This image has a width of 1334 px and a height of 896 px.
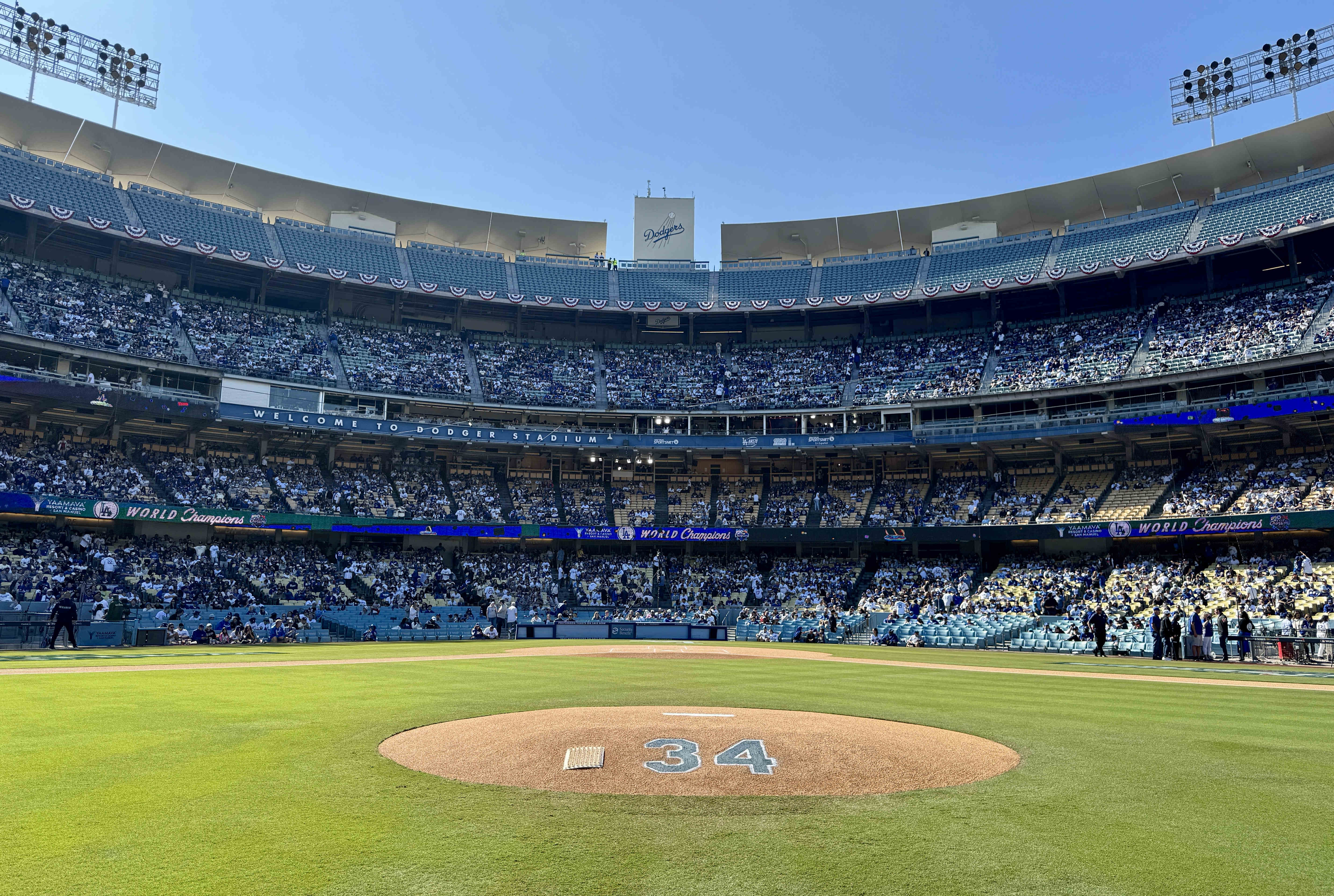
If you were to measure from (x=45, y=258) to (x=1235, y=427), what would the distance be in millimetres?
71450

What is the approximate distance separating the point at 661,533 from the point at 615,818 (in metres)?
48.5

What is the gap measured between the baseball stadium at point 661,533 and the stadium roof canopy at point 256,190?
0.31 metres

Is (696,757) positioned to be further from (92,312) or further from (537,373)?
(537,373)

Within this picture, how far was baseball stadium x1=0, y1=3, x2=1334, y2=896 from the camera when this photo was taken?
23.1ft

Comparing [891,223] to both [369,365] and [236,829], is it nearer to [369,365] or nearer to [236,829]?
[369,365]

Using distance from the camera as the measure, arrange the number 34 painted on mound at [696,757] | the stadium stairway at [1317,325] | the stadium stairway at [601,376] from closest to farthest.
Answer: the number 34 painted on mound at [696,757]
the stadium stairway at [1317,325]
the stadium stairway at [601,376]

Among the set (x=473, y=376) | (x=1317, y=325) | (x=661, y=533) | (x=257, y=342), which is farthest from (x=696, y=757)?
(x=257, y=342)

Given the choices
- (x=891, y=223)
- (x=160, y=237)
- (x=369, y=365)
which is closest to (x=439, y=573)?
(x=369, y=365)

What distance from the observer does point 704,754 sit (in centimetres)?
1023

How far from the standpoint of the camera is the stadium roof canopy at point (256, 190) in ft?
185

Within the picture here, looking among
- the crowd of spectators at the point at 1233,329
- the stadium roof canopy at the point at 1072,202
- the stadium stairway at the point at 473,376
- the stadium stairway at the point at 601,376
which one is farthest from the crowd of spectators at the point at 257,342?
the crowd of spectators at the point at 1233,329

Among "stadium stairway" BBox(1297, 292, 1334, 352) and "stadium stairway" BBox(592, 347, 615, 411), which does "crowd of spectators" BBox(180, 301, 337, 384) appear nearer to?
"stadium stairway" BBox(592, 347, 615, 411)

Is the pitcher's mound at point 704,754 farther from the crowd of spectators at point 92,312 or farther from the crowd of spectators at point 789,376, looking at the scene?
the crowd of spectators at point 789,376

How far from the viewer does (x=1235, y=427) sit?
45.7m
